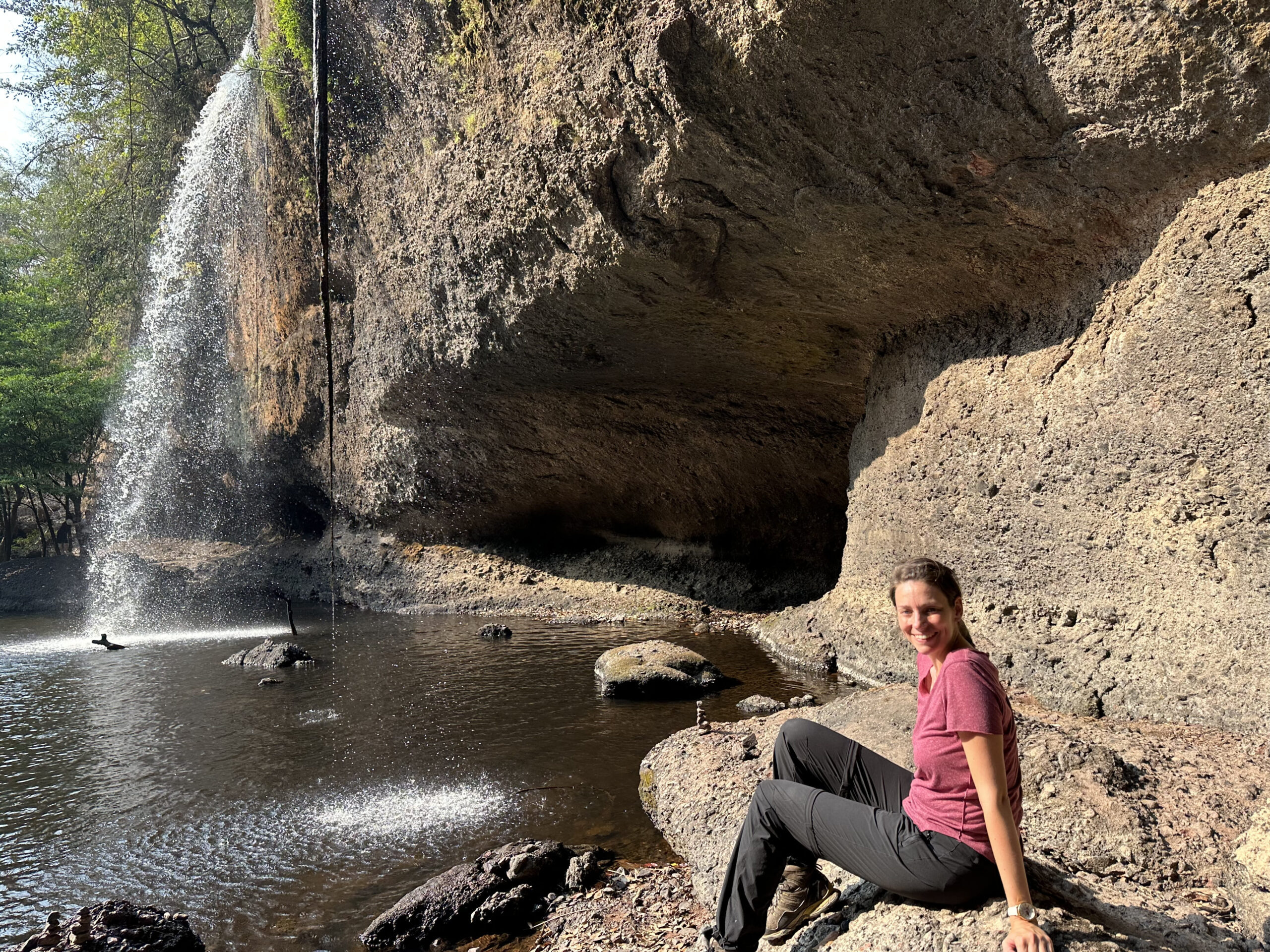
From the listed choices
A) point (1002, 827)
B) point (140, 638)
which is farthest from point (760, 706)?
point (140, 638)

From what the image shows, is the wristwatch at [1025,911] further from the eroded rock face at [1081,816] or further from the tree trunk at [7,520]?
the tree trunk at [7,520]

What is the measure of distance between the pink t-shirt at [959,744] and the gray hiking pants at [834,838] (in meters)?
0.05

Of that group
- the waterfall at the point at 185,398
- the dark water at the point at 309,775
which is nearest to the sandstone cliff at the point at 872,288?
the dark water at the point at 309,775

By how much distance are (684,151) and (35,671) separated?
9.69m

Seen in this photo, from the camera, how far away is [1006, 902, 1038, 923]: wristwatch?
2.00m

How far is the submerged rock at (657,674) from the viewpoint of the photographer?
24.3ft

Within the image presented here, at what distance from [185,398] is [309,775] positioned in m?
14.6

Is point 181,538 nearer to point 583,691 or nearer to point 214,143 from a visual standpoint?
point 214,143

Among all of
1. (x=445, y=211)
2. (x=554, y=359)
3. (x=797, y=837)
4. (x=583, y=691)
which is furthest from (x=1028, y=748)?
(x=445, y=211)

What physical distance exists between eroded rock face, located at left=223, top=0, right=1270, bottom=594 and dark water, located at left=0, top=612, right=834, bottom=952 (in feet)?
11.1

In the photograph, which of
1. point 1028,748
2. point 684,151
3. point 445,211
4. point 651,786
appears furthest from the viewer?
point 445,211

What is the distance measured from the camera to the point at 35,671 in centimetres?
1011

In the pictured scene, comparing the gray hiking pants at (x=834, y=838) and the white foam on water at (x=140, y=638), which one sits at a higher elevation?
the gray hiking pants at (x=834, y=838)

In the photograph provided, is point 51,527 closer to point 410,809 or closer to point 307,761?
point 307,761
